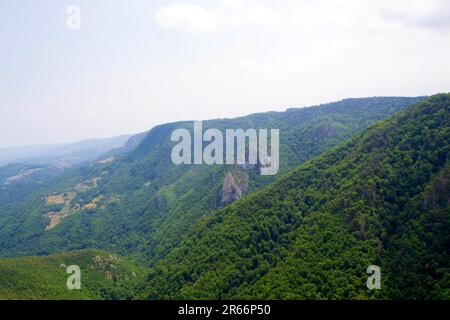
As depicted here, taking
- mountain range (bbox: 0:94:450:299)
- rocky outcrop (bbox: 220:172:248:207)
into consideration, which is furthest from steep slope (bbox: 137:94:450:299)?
rocky outcrop (bbox: 220:172:248:207)

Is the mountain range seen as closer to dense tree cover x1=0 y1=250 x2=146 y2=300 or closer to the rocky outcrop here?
dense tree cover x1=0 y1=250 x2=146 y2=300

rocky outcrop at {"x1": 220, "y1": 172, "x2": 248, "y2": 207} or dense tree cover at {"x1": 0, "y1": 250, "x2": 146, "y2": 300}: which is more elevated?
rocky outcrop at {"x1": 220, "y1": 172, "x2": 248, "y2": 207}

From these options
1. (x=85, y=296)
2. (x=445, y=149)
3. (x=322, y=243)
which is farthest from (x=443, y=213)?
(x=85, y=296)

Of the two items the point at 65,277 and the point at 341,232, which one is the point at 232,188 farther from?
the point at 341,232

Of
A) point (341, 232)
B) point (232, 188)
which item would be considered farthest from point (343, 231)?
point (232, 188)

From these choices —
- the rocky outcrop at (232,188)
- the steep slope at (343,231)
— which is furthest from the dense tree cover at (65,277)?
the rocky outcrop at (232,188)
